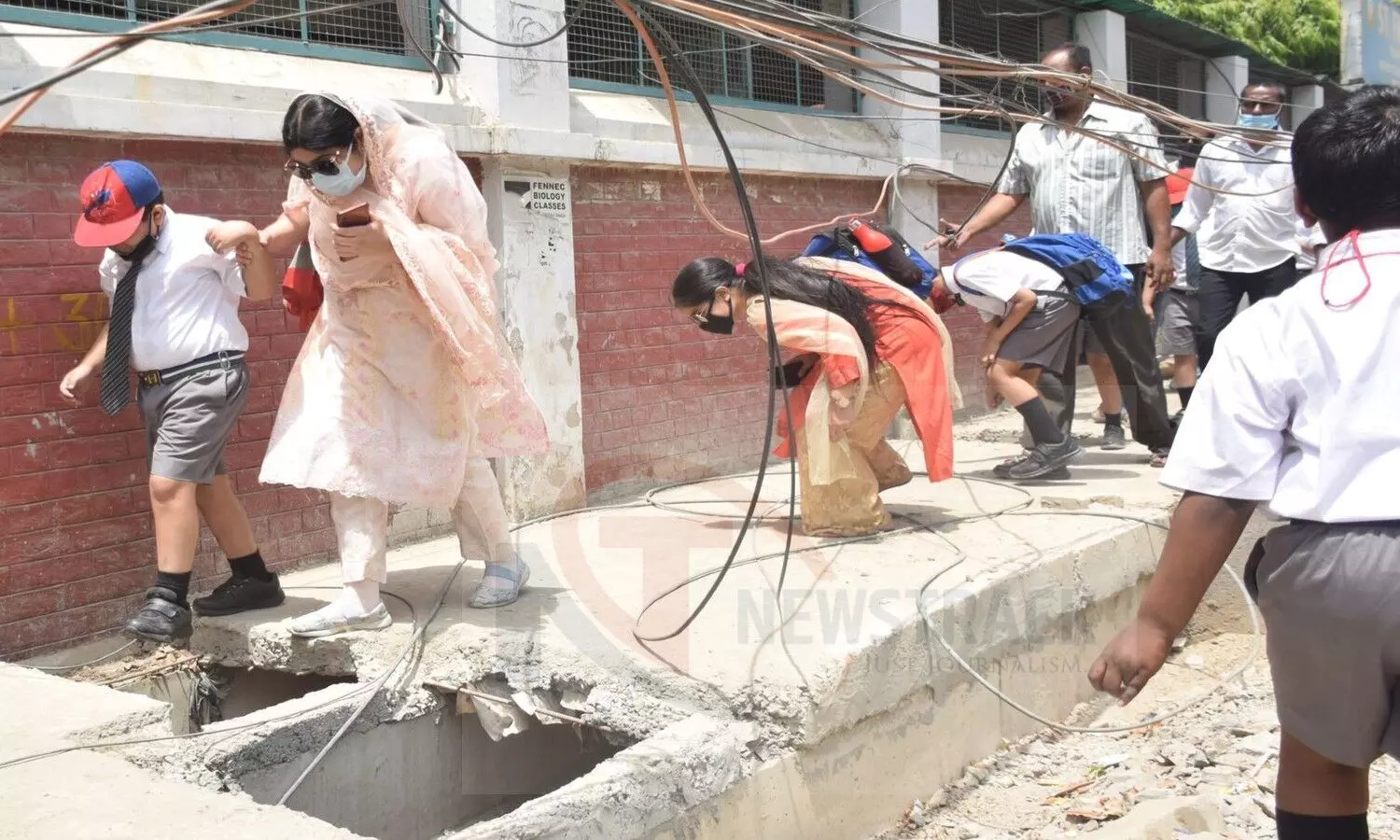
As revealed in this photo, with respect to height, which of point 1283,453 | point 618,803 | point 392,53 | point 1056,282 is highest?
point 392,53

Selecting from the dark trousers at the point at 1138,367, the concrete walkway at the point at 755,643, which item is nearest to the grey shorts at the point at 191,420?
the concrete walkway at the point at 755,643

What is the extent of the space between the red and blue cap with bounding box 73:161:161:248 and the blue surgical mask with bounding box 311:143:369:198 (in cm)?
65

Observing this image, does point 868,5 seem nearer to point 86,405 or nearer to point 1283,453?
point 86,405

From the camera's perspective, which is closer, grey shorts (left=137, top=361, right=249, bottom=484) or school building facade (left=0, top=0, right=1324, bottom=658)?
grey shorts (left=137, top=361, right=249, bottom=484)

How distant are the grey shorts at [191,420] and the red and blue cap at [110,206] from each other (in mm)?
488

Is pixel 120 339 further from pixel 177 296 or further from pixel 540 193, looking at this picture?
pixel 540 193

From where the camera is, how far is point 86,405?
4125mm

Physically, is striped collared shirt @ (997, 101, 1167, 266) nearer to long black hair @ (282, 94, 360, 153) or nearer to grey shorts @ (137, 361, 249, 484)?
long black hair @ (282, 94, 360, 153)

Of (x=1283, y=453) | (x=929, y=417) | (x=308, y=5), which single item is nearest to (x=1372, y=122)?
(x=1283, y=453)

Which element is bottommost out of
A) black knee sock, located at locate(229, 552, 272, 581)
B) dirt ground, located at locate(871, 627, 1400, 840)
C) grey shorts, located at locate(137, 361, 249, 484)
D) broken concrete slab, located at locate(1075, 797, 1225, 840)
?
dirt ground, located at locate(871, 627, 1400, 840)

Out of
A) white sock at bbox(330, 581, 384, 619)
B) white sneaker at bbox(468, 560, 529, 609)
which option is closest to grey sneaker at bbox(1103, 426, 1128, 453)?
white sneaker at bbox(468, 560, 529, 609)

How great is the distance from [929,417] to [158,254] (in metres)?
2.78

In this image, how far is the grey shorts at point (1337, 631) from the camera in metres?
1.94

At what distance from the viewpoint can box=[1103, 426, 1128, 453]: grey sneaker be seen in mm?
6719
